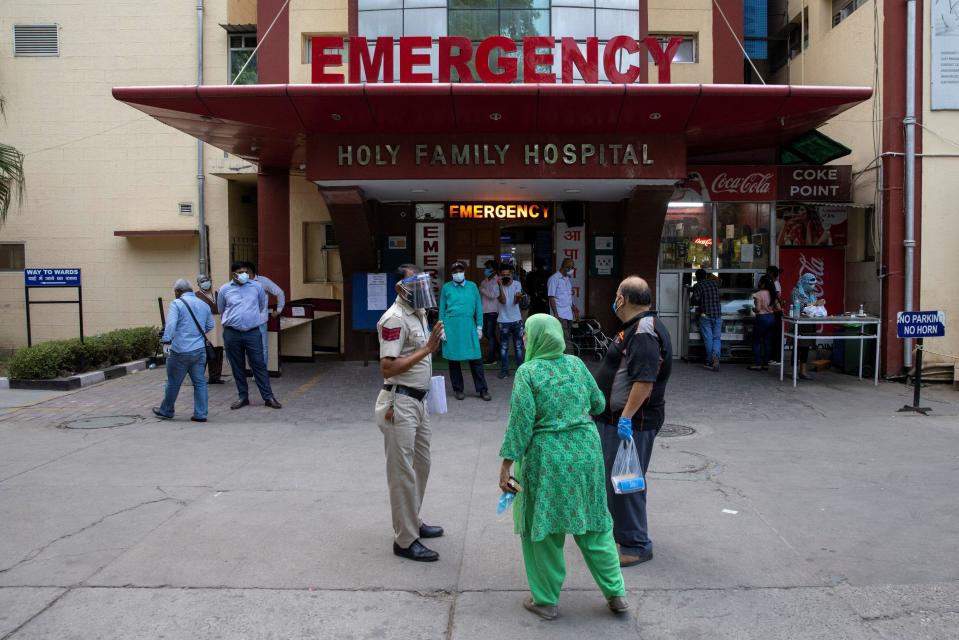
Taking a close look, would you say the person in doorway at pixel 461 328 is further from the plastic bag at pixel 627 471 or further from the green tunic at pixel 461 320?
the plastic bag at pixel 627 471

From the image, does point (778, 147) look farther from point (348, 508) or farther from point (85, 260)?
point (85, 260)

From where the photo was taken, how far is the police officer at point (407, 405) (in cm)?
500

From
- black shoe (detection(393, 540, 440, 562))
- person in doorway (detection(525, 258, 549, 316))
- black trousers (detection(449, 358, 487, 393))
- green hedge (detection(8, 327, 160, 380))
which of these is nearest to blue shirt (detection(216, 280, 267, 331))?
black trousers (detection(449, 358, 487, 393))

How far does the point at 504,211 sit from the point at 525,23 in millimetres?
3556

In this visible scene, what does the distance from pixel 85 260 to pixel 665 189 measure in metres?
12.0

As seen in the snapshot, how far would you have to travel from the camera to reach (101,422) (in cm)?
934

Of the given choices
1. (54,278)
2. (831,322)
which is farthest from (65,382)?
(831,322)

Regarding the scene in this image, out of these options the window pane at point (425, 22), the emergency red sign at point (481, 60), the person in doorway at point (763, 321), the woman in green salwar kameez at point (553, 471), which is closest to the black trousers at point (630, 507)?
the woman in green salwar kameez at point (553, 471)

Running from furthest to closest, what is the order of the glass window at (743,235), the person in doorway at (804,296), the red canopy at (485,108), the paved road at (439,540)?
the glass window at (743,235), the person in doorway at (804,296), the red canopy at (485,108), the paved road at (439,540)

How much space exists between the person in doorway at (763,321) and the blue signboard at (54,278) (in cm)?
1119

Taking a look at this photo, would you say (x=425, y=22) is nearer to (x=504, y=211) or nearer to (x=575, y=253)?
(x=504, y=211)

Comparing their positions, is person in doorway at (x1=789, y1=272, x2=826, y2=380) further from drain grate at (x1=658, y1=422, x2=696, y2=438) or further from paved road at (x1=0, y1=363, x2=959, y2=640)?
drain grate at (x1=658, y1=422, x2=696, y2=438)

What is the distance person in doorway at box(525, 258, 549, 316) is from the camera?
15508 mm

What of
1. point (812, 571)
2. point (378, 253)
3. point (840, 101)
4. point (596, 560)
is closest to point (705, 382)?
point (840, 101)
